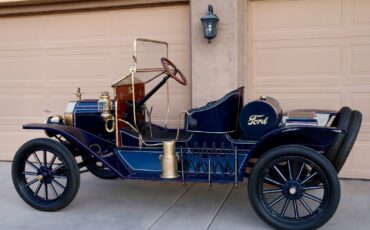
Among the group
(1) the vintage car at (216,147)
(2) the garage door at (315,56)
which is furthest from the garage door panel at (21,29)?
(2) the garage door at (315,56)

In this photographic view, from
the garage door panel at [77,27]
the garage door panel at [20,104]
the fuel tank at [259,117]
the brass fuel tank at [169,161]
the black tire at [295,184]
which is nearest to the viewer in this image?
the black tire at [295,184]

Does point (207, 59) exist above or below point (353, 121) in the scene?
above

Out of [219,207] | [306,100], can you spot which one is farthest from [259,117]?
[306,100]

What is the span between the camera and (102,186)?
555 centimetres

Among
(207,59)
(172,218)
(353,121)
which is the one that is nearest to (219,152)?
(172,218)

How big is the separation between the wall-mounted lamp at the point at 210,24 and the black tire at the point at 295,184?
1.96 meters

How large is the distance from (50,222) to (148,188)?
1306 mm

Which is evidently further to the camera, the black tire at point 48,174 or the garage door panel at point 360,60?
the garage door panel at point 360,60

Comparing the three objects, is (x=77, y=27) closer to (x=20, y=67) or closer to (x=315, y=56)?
(x=20, y=67)

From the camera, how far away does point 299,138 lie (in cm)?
423

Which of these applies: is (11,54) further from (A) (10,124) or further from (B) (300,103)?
(B) (300,103)

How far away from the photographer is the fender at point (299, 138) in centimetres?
398

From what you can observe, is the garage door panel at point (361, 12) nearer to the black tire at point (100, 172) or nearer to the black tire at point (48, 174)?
the black tire at point (100, 172)

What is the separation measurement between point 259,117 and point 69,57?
3.30 m
